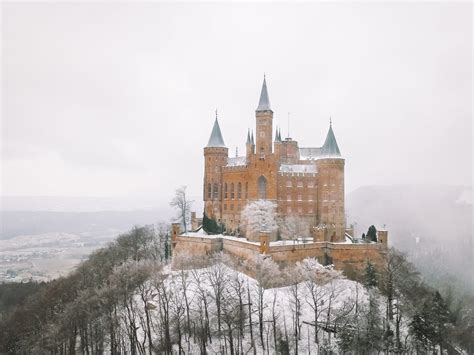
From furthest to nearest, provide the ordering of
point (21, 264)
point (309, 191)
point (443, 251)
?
point (443, 251) → point (21, 264) → point (309, 191)

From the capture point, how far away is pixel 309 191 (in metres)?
58.9

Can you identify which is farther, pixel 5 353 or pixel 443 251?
pixel 443 251

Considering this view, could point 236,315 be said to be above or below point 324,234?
below

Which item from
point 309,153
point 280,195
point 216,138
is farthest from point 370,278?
point 216,138

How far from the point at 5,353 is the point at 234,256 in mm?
29293

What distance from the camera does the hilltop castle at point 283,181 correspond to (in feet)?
188

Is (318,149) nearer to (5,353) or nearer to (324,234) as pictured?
(324,234)

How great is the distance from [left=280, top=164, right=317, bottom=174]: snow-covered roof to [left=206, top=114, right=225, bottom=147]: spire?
10.7 metres

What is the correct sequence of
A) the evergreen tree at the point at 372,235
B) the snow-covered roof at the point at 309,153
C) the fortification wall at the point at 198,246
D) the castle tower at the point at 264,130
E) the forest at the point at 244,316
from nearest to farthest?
the forest at the point at 244,316, the fortification wall at the point at 198,246, the evergreen tree at the point at 372,235, the castle tower at the point at 264,130, the snow-covered roof at the point at 309,153

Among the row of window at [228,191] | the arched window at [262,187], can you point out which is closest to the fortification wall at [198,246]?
the row of window at [228,191]

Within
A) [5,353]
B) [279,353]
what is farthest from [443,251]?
[5,353]

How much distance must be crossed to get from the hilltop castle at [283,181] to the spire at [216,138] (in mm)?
762

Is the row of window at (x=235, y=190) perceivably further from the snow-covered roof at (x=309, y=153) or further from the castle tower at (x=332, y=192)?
the snow-covered roof at (x=309, y=153)

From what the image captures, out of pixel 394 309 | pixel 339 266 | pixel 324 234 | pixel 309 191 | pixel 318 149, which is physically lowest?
pixel 394 309
